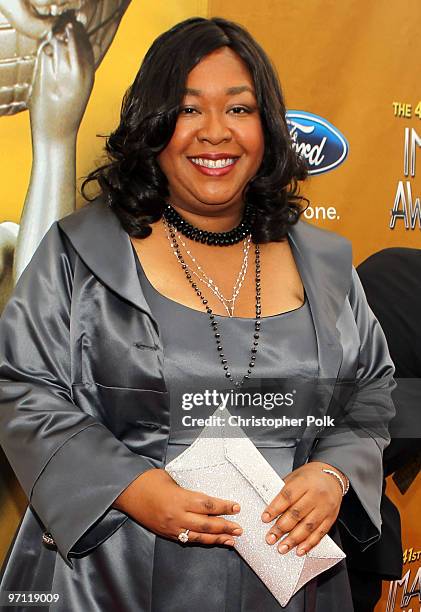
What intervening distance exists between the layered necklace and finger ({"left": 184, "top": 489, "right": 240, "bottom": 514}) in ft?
0.79

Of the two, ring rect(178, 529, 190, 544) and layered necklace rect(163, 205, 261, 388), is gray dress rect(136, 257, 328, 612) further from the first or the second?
ring rect(178, 529, 190, 544)

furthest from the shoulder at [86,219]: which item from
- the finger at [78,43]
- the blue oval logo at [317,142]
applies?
the blue oval logo at [317,142]

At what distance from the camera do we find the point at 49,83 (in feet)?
5.85

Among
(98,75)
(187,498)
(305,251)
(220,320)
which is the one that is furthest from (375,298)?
(187,498)

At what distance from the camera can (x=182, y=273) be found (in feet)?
4.84

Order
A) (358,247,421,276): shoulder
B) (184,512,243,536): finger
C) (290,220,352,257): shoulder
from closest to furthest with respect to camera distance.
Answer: (184,512,243,536): finger, (290,220,352,257): shoulder, (358,247,421,276): shoulder

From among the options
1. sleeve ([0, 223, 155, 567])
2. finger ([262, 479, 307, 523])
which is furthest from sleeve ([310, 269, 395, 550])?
sleeve ([0, 223, 155, 567])

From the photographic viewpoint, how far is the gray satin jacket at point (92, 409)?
4.25 ft

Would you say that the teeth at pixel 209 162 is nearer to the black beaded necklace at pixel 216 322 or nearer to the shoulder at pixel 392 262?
the black beaded necklace at pixel 216 322

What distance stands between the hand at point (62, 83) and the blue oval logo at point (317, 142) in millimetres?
522

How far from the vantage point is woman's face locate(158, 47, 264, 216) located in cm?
143

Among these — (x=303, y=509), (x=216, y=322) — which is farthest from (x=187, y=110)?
(x=303, y=509)

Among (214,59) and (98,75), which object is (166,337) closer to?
(214,59)

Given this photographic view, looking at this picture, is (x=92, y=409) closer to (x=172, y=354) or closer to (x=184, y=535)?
(x=172, y=354)
